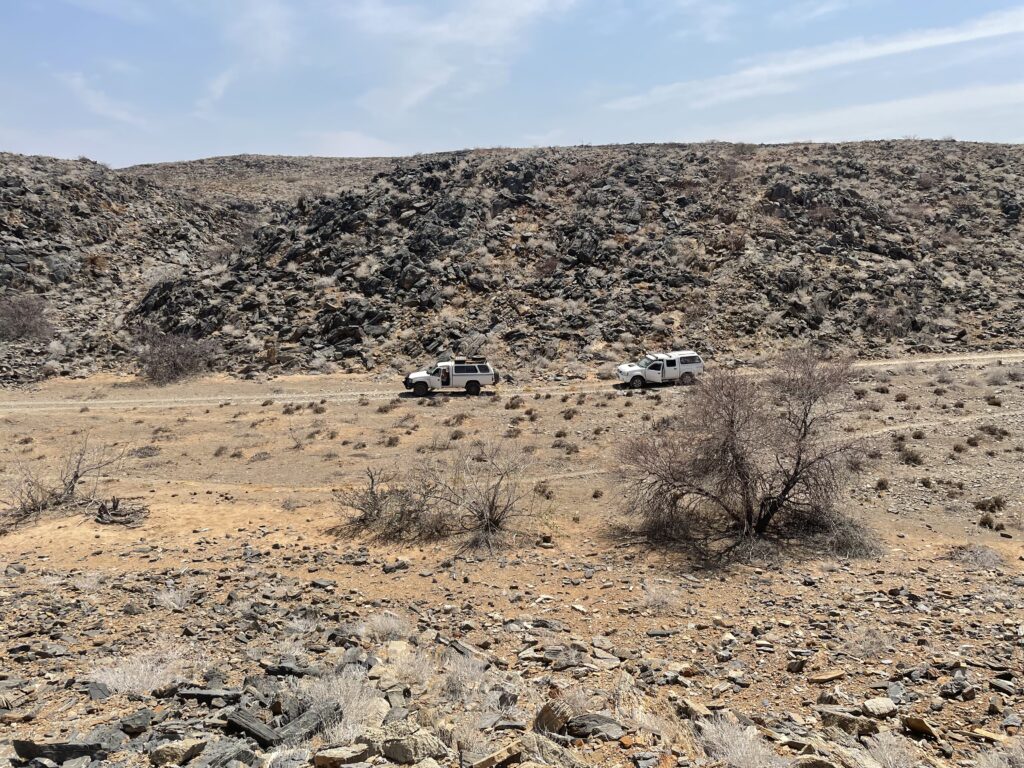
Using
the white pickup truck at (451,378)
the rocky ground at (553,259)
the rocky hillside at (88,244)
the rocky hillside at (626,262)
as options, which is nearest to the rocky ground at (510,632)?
the white pickup truck at (451,378)

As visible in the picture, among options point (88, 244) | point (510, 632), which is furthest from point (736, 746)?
point (88, 244)

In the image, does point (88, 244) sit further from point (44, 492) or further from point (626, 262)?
point (44, 492)

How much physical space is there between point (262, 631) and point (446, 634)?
2.57 meters

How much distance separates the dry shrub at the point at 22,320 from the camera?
1678 inches

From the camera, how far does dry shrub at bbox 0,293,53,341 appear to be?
4262 centimetres

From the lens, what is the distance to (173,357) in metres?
39.8

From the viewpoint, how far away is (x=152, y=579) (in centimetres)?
1129

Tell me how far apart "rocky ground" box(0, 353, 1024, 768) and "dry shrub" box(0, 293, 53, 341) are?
27.8m

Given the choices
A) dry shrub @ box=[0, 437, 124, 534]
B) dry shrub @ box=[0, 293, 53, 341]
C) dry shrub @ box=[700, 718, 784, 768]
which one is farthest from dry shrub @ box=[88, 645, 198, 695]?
dry shrub @ box=[0, 293, 53, 341]

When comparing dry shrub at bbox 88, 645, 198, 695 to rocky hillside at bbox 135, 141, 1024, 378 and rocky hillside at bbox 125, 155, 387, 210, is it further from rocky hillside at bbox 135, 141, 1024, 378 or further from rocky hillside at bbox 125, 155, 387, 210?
rocky hillside at bbox 125, 155, 387, 210

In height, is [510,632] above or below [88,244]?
below

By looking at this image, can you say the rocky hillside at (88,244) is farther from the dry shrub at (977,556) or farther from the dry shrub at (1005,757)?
the dry shrub at (1005,757)

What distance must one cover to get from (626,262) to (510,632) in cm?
3951

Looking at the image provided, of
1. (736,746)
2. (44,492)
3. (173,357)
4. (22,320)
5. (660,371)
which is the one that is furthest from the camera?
(22,320)
